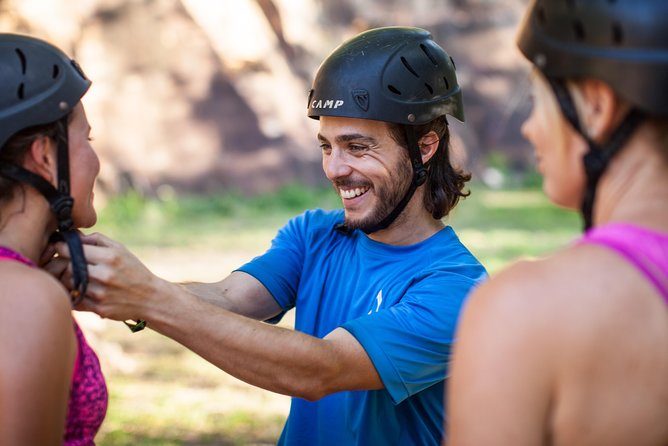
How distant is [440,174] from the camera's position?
13.0ft

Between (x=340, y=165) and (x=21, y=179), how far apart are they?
138cm

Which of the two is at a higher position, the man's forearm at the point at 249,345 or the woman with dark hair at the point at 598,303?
the woman with dark hair at the point at 598,303

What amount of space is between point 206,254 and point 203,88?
5.58 metres

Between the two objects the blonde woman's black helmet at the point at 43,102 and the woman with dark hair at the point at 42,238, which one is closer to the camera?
the woman with dark hair at the point at 42,238

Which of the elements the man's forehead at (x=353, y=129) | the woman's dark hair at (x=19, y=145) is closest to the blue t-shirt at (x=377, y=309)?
the man's forehead at (x=353, y=129)

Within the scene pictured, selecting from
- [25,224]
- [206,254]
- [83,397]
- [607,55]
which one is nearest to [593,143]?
[607,55]

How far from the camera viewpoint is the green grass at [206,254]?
266 inches

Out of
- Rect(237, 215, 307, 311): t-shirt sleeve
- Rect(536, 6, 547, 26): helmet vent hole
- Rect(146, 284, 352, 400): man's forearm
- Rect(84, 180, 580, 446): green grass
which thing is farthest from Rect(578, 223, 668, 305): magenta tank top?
Rect(84, 180, 580, 446): green grass

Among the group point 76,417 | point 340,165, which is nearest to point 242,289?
point 340,165

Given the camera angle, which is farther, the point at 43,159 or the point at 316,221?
the point at 316,221

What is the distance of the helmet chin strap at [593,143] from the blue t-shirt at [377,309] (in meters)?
1.16

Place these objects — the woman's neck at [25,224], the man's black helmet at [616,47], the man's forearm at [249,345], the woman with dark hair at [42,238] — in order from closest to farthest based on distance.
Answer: the man's black helmet at [616,47], the woman with dark hair at [42,238], the woman's neck at [25,224], the man's forearm at [249,345]

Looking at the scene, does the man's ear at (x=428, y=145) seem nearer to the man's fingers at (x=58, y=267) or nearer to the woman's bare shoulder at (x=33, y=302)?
the man's fingers at (x=58, y=267)

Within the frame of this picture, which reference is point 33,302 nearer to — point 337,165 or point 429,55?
point 337,165
